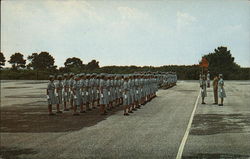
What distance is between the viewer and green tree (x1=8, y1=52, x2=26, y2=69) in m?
135

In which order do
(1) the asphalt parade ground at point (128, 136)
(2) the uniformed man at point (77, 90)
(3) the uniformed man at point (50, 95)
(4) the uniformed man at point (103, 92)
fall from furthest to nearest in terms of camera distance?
(2) the uniformed man at point (77, 90) < (3) the uniformed man at point (50, 95) < (4) the uniformed man at point (103, 92) < (1) the asphalt parade ground at point (128, 136)

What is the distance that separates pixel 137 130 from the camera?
474 inches

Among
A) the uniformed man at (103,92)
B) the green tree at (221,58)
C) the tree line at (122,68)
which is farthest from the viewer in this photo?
the green tree at (221,58)

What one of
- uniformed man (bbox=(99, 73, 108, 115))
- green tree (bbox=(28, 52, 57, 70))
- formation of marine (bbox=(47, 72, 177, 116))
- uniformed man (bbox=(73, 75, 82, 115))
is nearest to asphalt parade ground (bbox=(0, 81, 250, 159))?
uniformed man (bbox=(99, 73, 108, 115))

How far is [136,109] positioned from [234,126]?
656 cm

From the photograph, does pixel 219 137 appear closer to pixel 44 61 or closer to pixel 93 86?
pixel 93 86

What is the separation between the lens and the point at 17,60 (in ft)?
444

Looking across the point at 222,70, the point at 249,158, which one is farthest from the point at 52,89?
the point at 222,70

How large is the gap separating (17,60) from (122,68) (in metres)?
56.2

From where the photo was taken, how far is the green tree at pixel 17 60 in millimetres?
135375

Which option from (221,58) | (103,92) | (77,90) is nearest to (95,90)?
(77,90)

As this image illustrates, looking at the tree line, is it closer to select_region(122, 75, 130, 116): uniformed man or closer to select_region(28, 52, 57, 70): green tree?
select_region(28, 52, 57, 70): green tree

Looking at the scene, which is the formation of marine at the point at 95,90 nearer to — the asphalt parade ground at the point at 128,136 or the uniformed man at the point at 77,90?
the uniformed man at the point at 77,90

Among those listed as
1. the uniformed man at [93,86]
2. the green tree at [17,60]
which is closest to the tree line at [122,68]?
the green tree at [17,60]
